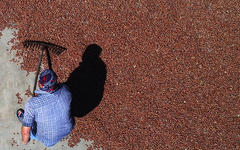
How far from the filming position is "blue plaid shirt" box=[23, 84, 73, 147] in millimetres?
4016

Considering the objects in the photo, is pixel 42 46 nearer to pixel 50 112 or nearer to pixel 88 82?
pixel 88 82

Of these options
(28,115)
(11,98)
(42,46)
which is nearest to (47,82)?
(28,115)

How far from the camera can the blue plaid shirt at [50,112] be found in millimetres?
4016

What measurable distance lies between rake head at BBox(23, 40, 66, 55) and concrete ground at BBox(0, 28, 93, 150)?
2.00ft

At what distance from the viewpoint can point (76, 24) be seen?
6.00 m

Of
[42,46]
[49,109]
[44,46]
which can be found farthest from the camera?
[42,46]

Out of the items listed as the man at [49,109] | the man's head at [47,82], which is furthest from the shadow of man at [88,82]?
the man's head at [47,82]

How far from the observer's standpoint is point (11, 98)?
18.9 ft

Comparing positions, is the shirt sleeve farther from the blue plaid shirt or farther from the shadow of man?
the shadow of man

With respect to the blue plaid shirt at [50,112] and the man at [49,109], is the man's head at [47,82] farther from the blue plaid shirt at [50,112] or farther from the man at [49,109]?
the blue plaid shirt at [50,112]

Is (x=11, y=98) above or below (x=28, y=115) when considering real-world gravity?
below

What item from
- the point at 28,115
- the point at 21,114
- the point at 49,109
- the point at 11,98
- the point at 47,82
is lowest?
the point at 21,114

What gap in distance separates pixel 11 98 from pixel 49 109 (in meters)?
2.28

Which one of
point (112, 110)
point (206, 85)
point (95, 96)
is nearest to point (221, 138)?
point (206, 85)
